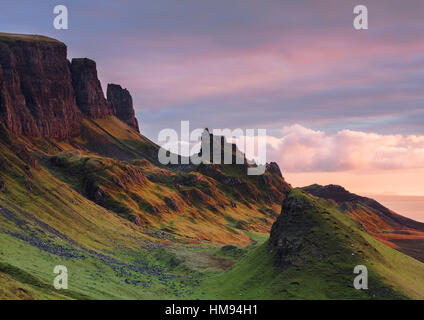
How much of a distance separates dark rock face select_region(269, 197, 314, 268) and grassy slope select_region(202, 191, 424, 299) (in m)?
1.93

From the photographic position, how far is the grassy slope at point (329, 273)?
83938mm

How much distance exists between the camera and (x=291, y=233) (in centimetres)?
10381

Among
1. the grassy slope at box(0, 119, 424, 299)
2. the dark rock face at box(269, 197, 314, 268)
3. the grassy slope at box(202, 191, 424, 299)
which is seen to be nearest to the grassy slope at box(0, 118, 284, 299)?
the grassy slope at box(0, 119, 424, 299)

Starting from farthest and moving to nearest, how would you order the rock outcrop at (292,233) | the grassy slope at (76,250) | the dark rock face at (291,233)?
the dark rock face at (291,233), the rock outcrop at (292,233), the grassy slope at (76,250)

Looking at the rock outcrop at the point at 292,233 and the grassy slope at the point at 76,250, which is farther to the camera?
the rock outcrop at the point at 292,233

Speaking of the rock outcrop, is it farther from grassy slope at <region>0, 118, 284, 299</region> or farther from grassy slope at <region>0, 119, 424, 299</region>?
grassy slope at <region>0, 118, 284, 299</region>

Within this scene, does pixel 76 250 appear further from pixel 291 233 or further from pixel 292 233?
pixel 292 233

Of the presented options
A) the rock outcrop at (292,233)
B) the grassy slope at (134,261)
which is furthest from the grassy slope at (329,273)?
the rock outcrop at (292,233)

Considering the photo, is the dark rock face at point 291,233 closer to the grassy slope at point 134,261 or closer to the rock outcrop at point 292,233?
the rock outcrop at point 292,233

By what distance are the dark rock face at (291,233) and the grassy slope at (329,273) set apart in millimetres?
1928

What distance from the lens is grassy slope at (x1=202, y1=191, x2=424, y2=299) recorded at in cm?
8394
